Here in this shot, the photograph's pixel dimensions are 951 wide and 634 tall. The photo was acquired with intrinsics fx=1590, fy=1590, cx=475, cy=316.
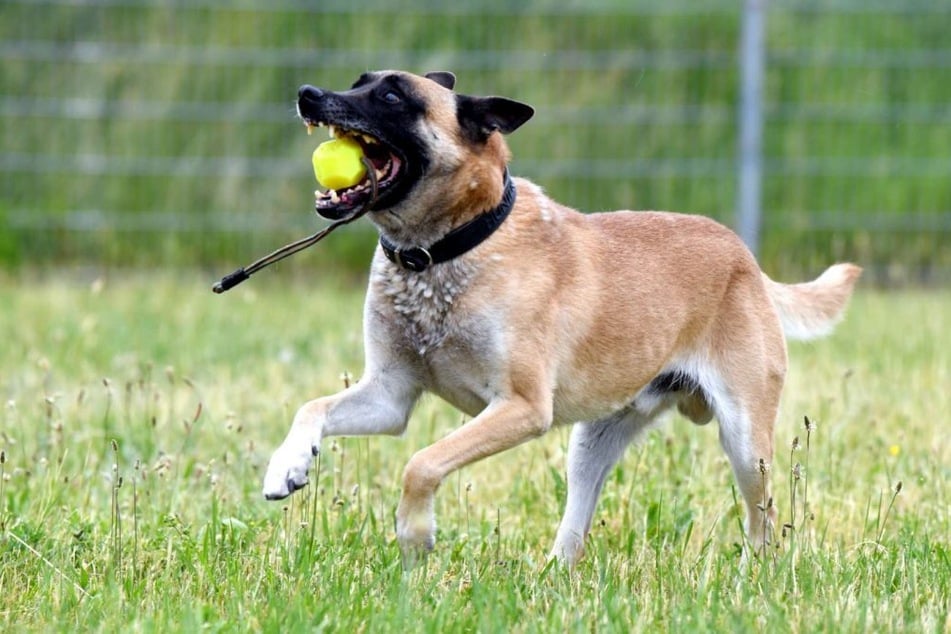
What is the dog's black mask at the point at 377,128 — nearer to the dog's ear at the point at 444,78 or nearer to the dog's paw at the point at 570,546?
the dog's ear at the point at 444,78

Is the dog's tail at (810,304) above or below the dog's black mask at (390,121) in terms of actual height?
below

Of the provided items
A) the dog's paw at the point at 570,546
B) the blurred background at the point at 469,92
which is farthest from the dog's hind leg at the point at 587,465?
the blurred background at the point at 469,92

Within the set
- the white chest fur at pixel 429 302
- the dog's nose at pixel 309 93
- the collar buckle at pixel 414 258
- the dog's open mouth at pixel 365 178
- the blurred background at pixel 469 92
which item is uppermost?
the dog's nose at pixel 309 93

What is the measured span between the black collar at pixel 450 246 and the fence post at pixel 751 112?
6.44 m

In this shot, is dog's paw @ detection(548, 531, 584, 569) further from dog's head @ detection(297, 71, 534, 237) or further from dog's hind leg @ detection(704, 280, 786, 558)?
dog's head @ detection(297, 71, 534, 237)

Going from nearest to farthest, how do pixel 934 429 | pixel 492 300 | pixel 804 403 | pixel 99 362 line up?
pixel 492 300 → pixel 934 429 → pixel 804 403 → pixel 99 362

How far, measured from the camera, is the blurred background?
408 inches

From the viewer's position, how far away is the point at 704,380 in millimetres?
4527

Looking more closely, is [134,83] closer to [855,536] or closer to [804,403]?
[804,403]

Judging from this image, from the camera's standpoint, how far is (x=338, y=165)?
3.89 metres

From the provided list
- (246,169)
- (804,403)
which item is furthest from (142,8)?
(804,403)

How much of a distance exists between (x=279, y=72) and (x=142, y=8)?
38.8 inches

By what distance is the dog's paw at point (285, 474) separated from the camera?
366 centimetres

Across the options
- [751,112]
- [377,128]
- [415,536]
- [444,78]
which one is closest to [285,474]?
[415,536]
